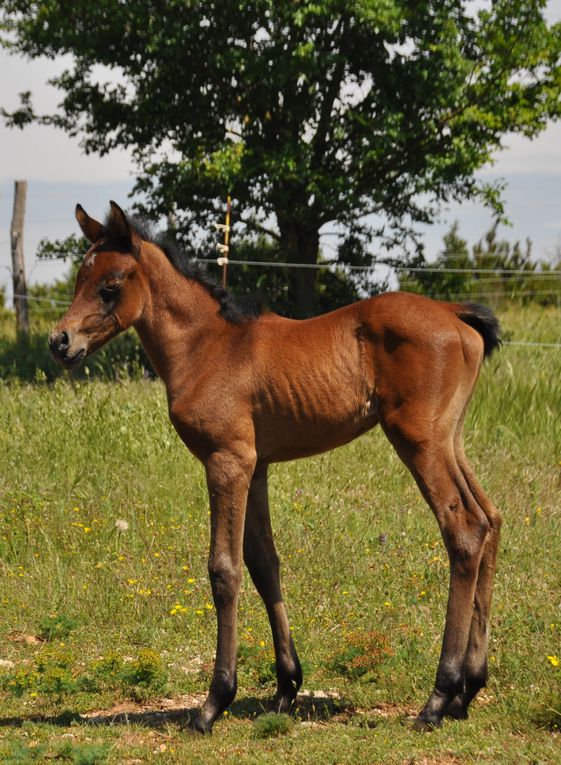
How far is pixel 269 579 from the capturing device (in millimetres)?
5312

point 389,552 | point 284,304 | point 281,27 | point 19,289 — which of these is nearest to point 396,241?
point 284,304

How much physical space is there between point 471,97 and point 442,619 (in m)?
11.7

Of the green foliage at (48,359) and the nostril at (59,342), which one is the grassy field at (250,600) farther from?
the green foliage at (48,359)

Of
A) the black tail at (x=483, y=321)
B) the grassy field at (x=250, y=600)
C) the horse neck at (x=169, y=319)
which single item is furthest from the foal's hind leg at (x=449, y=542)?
the horse neck at (x=169, y=319)

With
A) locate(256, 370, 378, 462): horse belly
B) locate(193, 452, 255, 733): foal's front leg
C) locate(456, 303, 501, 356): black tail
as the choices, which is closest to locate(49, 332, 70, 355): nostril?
locate(193, 452, 255, 733): foal's front leg

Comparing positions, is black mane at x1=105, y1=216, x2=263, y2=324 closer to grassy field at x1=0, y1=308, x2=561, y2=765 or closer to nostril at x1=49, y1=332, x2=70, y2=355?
nostril at x1=49, y1=332, x2=70, y2=355

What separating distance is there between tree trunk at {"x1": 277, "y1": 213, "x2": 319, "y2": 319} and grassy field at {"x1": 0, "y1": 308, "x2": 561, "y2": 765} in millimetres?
7009

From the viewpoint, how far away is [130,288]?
203 inches

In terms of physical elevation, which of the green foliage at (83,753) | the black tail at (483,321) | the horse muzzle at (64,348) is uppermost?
the black tail at (483,321)

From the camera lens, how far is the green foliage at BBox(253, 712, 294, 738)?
4.90m

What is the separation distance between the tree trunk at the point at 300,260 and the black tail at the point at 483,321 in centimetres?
1185

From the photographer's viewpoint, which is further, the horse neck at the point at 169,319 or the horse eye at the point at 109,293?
the horse neck at the point at 169,319

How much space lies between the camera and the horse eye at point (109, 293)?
5107 millimetres

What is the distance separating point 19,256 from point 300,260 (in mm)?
5446
